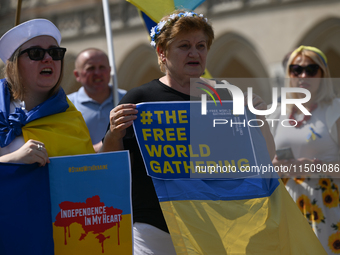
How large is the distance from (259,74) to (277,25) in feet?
6.24

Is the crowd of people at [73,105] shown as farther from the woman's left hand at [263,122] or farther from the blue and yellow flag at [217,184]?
the blue and yellow flag at [217,184]

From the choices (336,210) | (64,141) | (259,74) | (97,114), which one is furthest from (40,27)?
(259,74)

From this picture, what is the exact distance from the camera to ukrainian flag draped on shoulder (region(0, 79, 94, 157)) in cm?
261

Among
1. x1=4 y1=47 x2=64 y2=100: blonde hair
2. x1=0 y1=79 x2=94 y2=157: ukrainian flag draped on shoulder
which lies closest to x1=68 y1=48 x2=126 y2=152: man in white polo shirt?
x1=0 y1=79 x2=94 y2=157: ukrainian flag draped on shoulder

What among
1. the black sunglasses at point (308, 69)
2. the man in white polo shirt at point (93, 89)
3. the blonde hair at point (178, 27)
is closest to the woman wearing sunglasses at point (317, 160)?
the black sunglasses at point (308, 69)

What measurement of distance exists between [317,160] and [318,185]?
207 millimetres

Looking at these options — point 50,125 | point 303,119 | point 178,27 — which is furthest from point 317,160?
point 50,125

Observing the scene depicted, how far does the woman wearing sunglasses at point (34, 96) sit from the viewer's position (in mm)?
2627

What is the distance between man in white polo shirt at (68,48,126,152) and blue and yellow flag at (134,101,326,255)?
6.35 feet

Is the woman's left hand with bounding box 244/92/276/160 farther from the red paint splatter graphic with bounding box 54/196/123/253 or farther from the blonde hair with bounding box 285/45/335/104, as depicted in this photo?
the blonde hair with bounding box 285/45/335/104

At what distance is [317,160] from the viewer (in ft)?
12.6

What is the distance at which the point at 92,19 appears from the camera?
60.9ft

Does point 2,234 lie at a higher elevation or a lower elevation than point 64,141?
lower

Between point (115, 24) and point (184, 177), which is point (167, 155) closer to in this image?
point (184, 177)
